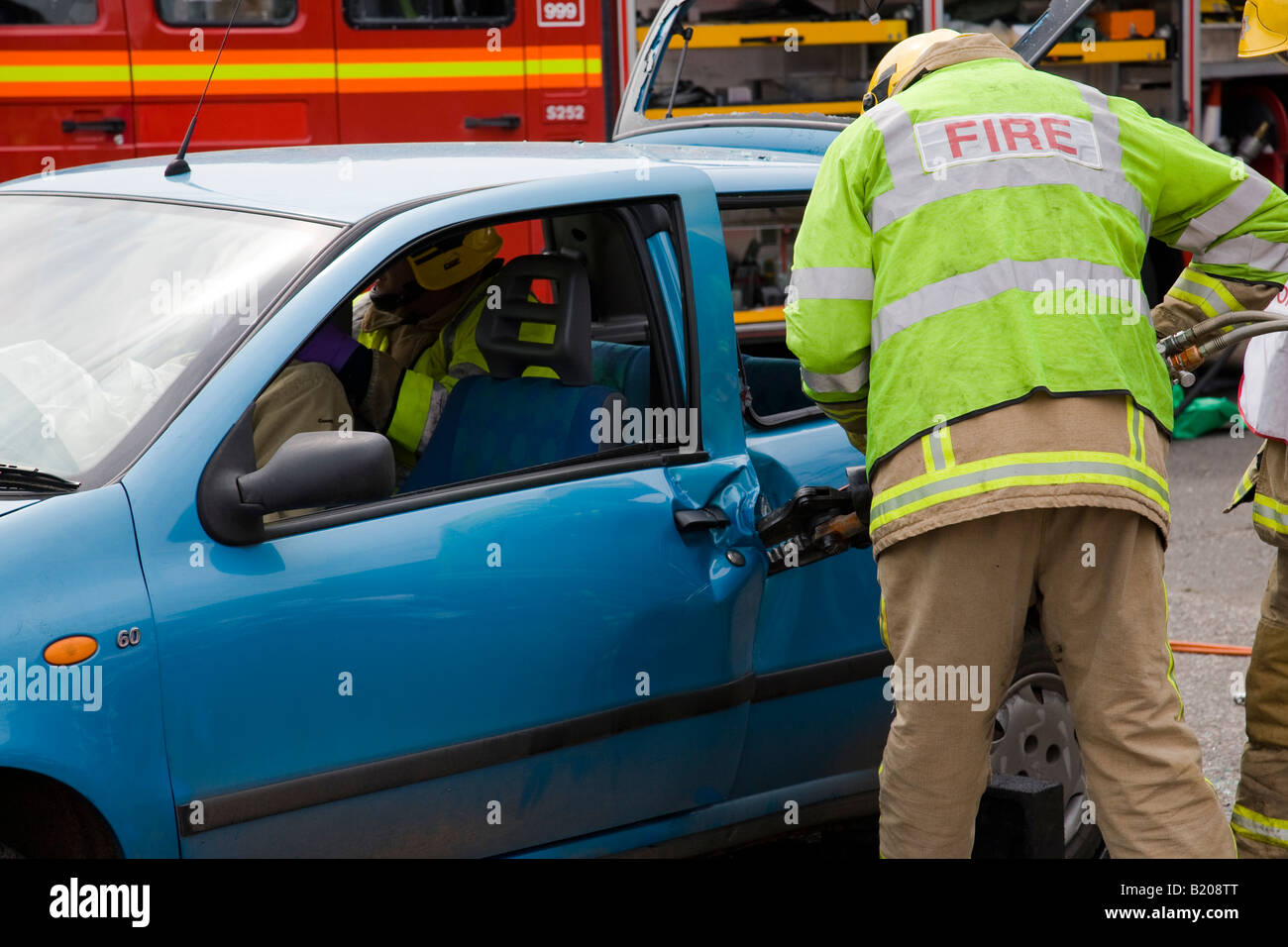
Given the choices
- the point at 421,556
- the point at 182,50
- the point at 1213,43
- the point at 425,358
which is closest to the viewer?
the point at 421,556

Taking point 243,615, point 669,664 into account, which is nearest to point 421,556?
point 243,615

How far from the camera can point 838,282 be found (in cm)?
273

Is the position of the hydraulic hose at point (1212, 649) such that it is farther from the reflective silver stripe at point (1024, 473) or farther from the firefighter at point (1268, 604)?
the reflective silver stripe at point (1024, 473)

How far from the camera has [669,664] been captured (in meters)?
2.98

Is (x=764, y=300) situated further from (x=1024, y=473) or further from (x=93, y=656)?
(x=93, y=656)

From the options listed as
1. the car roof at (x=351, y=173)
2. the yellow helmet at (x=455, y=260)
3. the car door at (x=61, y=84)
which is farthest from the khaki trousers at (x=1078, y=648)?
the car door at (x=61, y=84)

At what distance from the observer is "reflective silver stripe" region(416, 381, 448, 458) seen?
3.57 meters
